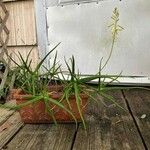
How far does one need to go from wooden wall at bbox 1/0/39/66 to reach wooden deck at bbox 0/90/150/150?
97cm

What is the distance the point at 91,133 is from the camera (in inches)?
54.9

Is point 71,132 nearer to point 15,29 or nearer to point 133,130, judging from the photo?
point 133,130

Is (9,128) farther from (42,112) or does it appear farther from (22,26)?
(22,26)

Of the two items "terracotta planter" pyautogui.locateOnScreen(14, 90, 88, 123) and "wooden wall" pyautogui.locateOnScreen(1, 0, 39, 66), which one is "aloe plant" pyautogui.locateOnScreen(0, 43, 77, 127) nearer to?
"terracotta planter" pyautogui.locateOnScreen(14, 90, 88, 123)

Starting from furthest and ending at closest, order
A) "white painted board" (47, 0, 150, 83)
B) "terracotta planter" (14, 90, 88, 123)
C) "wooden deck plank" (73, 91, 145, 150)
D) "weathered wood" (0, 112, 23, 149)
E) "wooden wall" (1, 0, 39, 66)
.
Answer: "wooden wall" (1, 0, 39, 66) → "white painted board" (47, 0, 150, 83) → "terracotta planter" (14, 90, 88, 123) → "weathered wood" (0, 112, 23, 149) → "wooden deck plank" (73, 91, 145, 150)

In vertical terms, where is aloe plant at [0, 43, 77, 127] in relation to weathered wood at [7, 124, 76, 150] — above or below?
above

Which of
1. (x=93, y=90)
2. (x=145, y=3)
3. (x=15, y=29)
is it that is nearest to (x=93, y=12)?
(x=145, y=3)

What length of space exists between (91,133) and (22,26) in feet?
5.03

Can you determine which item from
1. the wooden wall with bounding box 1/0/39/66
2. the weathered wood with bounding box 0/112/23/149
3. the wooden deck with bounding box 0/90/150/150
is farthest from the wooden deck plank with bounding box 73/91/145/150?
the wooden wall with bounding box 1/0/39/66

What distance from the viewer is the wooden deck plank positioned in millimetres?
1246

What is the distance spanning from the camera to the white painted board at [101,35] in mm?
2297

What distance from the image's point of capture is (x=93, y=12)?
7.78 ft

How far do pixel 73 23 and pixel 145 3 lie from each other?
0.56 metres

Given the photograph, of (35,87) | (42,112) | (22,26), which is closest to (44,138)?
(42,112)
